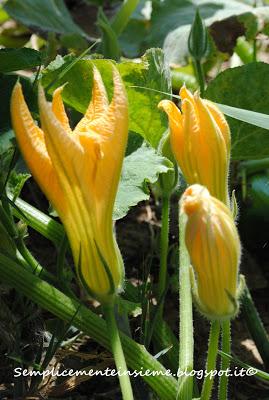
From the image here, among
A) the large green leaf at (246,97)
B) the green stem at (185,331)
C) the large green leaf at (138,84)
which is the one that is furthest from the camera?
the large green leaf at (246,97)

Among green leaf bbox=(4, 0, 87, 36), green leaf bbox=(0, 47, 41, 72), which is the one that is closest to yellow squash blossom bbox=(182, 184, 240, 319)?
green leaf bbox=(0, 47, 41, 72)

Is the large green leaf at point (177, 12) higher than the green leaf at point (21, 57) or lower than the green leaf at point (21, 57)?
lower

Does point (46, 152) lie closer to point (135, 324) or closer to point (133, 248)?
point (135, 324)

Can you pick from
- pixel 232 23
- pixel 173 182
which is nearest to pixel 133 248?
pixel 173 182

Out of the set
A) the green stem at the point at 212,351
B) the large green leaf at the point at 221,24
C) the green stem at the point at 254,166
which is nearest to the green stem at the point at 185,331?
the green stem at the point at 212,351

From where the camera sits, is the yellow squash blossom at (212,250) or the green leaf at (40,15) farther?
the green leaf at (40,15)

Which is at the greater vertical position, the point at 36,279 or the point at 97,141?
the point at 97,141

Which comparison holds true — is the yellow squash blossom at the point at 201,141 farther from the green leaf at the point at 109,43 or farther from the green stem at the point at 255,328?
the green leaf at the point at 109,43
